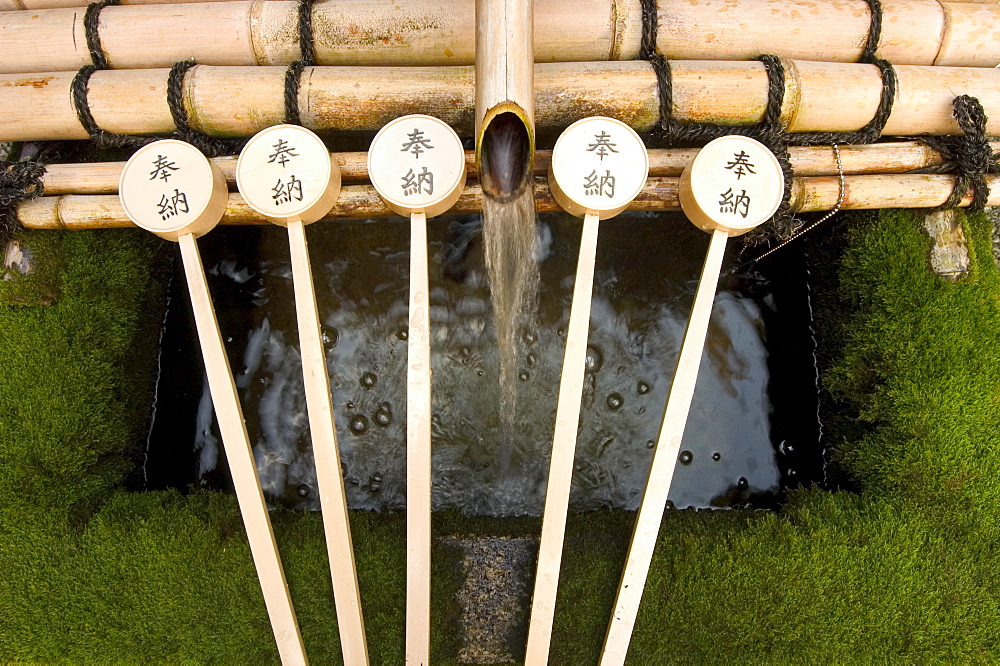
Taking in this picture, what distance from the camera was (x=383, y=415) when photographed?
3.41 metres

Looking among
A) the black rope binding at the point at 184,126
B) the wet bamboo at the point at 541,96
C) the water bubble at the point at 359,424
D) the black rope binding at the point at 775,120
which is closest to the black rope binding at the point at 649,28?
the black rope binding at the point at 775,120

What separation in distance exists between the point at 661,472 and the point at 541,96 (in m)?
1.53

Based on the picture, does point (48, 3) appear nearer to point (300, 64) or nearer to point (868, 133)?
point (300, 64)

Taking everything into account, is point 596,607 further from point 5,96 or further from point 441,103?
point 5,96

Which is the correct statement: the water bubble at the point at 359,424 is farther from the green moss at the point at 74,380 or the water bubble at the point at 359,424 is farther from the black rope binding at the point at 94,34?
the black rope binding at the point at 94,34

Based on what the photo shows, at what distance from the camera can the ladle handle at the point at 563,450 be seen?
217cm

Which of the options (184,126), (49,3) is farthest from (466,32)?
(49,3)

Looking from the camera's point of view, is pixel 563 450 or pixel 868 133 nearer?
pixel 563 450

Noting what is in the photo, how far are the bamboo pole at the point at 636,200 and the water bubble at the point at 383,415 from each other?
122cm

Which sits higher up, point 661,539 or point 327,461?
point 327,461

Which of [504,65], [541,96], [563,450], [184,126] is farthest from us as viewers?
[184,126]

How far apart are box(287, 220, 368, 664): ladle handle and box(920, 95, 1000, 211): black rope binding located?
2599mm

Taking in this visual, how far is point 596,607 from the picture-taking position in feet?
8.22

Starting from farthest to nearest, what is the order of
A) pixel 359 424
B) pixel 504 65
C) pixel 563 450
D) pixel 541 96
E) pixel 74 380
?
pixel 359 424 < pixel 74 380 < pixel 541 96 < pixel 563 450 < pixel 504 65
